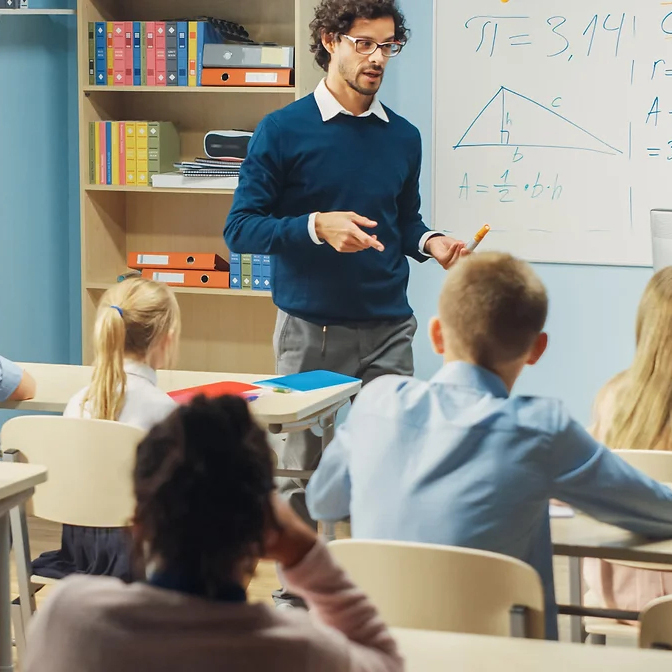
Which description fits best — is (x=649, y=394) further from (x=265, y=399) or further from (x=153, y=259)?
(x=153, y=259)

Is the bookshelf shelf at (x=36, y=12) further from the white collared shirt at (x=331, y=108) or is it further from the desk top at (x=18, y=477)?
the desk top at (x=18, y=477)

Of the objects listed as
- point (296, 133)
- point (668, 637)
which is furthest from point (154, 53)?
point (668, 637)

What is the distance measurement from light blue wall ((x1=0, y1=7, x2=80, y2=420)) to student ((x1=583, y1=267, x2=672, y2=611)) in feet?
9.86

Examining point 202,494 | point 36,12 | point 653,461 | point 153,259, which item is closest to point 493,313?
point 653,461

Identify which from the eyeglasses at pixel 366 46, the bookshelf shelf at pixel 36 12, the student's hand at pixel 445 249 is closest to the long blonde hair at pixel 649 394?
the student's hand at pixel 445 249

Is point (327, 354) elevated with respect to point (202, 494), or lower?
lower

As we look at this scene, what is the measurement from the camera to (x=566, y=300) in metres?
4.16

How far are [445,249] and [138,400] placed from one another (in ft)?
3.47

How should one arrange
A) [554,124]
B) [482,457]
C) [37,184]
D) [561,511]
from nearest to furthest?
[482,457]
[561,511]
[554,124]
[37,184]

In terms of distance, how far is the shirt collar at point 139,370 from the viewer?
256 cm

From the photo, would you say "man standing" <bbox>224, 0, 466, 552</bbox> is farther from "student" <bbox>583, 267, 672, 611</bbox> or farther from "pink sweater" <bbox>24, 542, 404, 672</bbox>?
"pink sweater" <bbox>24, 542, 404, 672</bbox>

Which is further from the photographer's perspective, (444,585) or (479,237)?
(479,237)

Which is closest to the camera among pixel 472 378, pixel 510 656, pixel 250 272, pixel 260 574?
pixel 510 656

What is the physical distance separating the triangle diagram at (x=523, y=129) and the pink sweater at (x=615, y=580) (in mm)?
1974
